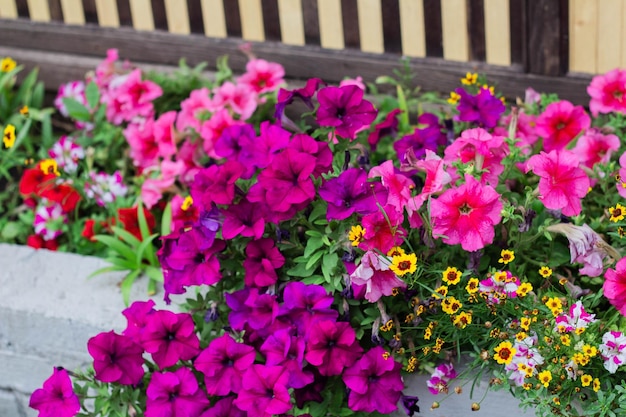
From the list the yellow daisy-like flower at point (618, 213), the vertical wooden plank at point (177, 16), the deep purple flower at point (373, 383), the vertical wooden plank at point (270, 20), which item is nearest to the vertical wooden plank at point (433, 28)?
the vertical wooden plank at point (270, 20)

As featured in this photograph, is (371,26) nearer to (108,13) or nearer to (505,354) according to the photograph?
(108,13)

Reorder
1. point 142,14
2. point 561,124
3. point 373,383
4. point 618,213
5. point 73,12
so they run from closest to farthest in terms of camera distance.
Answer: point 618,213 → point 373,383 → point 561,124 → point 142,14 → point 73,12

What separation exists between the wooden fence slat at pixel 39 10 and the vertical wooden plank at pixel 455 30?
5.46 feet

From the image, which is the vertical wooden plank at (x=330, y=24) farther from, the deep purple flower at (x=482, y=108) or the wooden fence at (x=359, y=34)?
the deep purple flower at (x=482, y=108)

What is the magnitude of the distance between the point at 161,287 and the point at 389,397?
0.92 m

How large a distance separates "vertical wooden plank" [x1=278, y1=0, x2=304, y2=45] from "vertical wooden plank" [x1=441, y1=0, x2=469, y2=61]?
20.4 inches

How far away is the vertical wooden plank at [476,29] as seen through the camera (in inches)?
118

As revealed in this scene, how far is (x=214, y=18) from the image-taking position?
11.4 feet

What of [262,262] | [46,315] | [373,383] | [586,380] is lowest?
[46,315]

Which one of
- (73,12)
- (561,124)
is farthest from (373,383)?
(73,12)

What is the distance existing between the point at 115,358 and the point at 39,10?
2.06m

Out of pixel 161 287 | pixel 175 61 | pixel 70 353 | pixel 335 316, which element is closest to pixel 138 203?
pixel 161 287

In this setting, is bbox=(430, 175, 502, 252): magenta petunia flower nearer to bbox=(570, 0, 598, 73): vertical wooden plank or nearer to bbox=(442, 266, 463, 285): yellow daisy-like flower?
bbox=(442, 266, 463, 285): yellow daisy-like flower

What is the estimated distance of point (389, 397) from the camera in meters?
2.19
